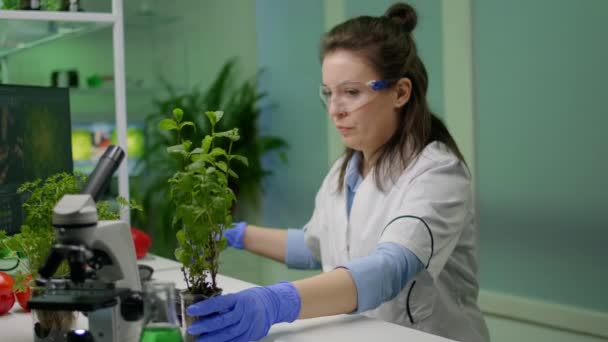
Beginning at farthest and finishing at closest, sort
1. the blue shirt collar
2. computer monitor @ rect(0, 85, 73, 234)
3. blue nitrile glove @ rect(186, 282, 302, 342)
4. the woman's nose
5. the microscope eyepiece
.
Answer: the blue shirt collar
the woman's nose
computer monitor @ rect(0, 85, 73, 234)
blue nitrile glove @ rect(186, 282, 302, 342)
the microscope eyepiece

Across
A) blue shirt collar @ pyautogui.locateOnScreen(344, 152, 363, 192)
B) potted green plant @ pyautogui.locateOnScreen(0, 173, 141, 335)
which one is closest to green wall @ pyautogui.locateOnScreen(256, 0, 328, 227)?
blue shirt collar @ pyautogui.locateOnScreen(344, 152, 363, 192)

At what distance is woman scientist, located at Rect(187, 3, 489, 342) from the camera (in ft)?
5.37

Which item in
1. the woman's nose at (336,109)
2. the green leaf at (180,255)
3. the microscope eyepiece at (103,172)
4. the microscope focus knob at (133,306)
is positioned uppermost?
the woman's nose at (336,109)

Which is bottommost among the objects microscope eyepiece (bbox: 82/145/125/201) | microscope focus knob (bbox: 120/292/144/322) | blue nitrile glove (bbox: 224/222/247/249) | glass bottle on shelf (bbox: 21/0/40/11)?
blue nitrile glove (bbox: 224/222/247/249)

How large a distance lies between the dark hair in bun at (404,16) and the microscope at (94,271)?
1.00 m

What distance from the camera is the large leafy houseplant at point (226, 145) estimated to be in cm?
407

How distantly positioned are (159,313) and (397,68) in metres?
1.10

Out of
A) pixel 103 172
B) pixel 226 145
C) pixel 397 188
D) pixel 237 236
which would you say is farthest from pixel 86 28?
pixel 226 145

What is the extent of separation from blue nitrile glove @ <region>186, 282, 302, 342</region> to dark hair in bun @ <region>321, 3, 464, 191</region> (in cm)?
62

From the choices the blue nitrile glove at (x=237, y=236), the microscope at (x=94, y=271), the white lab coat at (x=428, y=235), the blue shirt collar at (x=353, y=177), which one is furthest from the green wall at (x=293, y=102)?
the microscope at (x=94, y=271)

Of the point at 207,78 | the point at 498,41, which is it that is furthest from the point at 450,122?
the point at 207,78

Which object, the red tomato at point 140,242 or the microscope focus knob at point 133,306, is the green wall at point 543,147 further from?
the microscope focus knob at point 133,306

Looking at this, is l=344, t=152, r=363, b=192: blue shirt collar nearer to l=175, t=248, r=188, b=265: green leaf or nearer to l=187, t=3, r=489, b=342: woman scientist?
l=187, t=3, r=489, b=342: woman scientist

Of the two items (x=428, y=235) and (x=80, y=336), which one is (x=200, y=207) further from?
(x=428, y=235)
